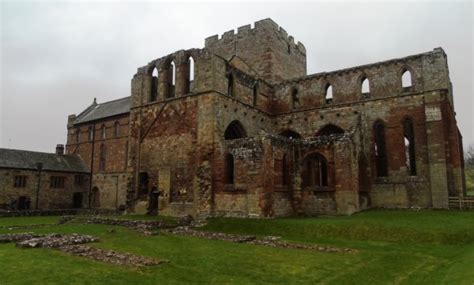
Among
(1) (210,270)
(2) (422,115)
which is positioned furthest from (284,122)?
(1) (210,270)

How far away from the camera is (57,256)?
1238 centimetres

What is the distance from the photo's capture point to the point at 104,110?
46250 mm

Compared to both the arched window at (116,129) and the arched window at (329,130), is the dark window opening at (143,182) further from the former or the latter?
the arched window at (116,129)

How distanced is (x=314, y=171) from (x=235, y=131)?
22.2 ft

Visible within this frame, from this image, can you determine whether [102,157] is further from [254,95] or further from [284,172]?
[284,172]

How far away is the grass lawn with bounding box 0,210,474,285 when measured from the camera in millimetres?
9781

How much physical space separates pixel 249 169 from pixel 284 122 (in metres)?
10.3

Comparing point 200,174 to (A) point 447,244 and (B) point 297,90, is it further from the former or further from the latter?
(A) point 447,244

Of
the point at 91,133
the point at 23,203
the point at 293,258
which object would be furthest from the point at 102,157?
the point at 293,258

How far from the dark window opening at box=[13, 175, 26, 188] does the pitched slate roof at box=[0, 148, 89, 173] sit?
3.32 feet

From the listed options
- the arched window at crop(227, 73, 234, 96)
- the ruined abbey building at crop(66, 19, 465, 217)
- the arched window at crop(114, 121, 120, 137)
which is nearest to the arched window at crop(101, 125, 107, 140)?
the arched window at crop(114, 121, 120, 137)

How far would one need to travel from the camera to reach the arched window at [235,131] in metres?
27.6

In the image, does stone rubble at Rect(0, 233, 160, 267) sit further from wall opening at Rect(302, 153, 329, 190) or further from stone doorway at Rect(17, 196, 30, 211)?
stone doorway at Rect(17, 196, 30, 211)

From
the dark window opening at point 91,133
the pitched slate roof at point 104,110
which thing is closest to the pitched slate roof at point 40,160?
the dark window opening at point 91,133
